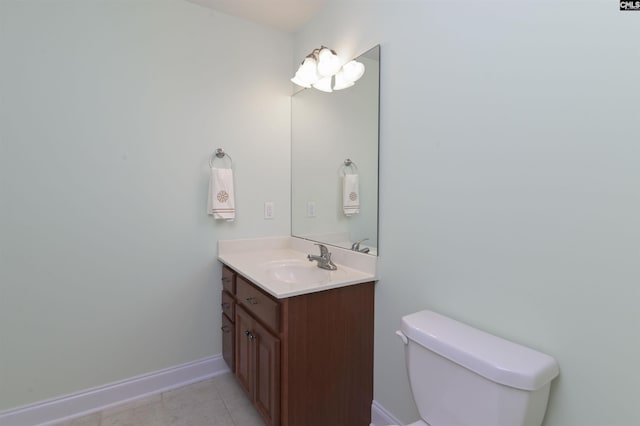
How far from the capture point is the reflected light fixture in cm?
164

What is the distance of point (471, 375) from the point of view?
925 millimetres

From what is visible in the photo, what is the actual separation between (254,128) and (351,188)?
2.83 feet

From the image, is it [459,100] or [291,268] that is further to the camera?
[291,268]

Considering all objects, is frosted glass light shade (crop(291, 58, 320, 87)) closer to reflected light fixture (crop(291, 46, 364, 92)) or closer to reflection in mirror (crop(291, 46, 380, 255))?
reflected light fixture (crop(291, 46, 364, 92))

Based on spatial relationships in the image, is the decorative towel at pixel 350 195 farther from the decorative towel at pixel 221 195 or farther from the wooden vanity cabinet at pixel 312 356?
the decorative towel at pixel 221 195

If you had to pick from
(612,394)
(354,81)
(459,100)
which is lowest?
(612,394)

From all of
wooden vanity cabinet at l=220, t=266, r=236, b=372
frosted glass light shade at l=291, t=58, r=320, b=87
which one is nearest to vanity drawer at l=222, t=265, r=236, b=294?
wooden vanity cabinet at l=220, t=266, r=236, b=372

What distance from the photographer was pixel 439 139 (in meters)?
1.24

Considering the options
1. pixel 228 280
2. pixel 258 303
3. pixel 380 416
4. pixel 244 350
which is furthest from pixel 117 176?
pixel 380 416

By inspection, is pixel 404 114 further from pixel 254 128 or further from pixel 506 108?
pixel 254 128

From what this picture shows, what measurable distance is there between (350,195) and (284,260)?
0.58m

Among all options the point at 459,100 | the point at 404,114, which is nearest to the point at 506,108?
the point at 459,100

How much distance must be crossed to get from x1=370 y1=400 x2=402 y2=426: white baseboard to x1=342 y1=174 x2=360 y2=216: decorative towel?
99 centimetres

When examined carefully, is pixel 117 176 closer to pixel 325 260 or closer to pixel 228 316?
pixel 228 316
